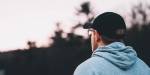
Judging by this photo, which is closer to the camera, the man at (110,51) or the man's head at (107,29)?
the man at (110,51)

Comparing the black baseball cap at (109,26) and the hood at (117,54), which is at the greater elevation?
the black baseball cap at (109,26)

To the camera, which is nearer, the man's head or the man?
the man

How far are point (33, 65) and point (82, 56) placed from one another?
161 inches

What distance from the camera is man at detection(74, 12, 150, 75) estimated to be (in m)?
3.65

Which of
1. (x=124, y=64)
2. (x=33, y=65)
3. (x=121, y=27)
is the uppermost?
(x=121, y=27)

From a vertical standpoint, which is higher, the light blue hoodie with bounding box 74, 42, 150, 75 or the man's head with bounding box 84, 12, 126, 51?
the man's head with bounding box 84, 12, 126, 51

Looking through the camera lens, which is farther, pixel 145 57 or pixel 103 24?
pixel 145 57

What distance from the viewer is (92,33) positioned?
3.86m

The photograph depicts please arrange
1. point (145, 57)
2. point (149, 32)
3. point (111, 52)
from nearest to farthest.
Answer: point (111, 52) → point (145, 57) → point (149, 32)

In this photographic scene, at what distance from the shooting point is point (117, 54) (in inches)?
147

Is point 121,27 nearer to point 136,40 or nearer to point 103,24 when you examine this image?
point 103,24

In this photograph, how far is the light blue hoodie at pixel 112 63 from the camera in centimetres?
361

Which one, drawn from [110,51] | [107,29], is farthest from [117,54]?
[107,29]

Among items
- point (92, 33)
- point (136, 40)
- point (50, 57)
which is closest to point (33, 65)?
point (50, 57)
